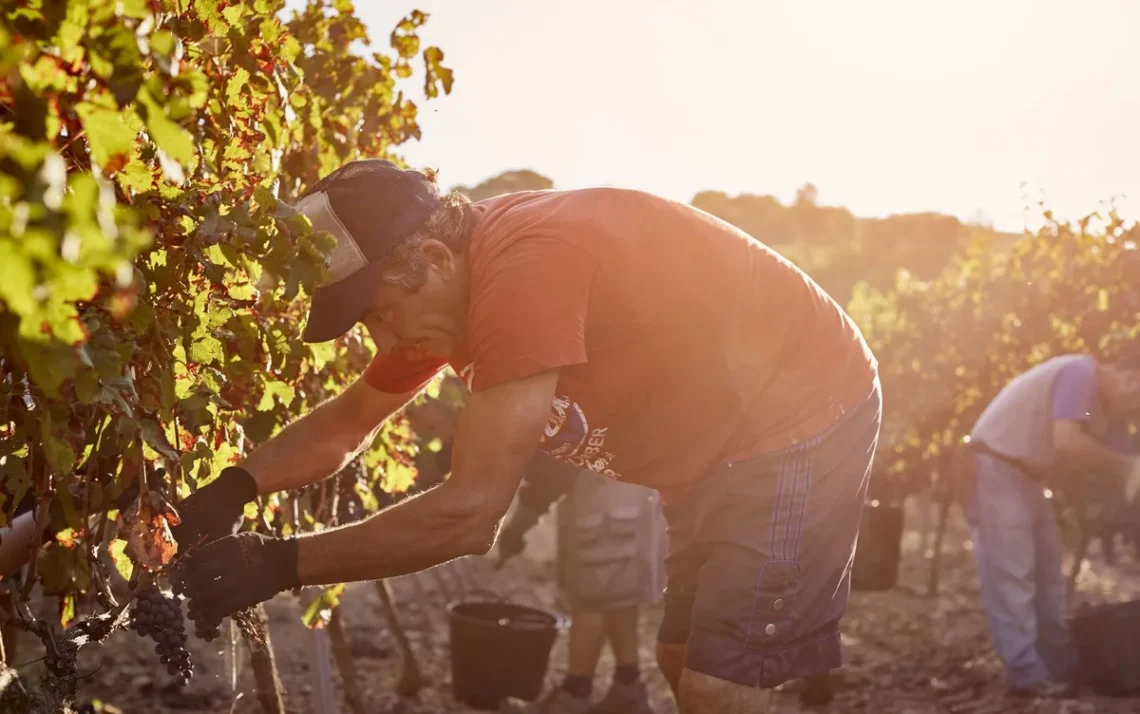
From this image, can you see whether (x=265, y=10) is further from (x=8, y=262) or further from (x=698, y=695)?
(x=698, y=695)

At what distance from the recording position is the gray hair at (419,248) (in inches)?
88.6

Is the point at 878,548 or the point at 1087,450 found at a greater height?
the point at 1087,450

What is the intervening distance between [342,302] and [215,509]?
53cm

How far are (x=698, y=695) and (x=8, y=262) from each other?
1910 mm

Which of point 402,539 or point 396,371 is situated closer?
point 402,539

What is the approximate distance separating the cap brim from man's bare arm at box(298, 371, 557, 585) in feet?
1.30

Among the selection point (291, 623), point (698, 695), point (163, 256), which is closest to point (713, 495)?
point (698, 695)

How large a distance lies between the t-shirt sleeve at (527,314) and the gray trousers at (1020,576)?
420 cm

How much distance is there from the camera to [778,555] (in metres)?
2.51

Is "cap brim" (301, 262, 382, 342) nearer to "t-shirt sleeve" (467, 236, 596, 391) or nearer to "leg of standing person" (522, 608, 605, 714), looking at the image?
"t-shirt sleeve" (467, 236, 596, 391)

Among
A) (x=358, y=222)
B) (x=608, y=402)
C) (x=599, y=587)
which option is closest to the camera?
(x=358, y=222)

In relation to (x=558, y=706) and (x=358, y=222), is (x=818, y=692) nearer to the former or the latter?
(x=558, y=706)

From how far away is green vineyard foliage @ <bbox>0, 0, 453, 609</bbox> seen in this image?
1034mm

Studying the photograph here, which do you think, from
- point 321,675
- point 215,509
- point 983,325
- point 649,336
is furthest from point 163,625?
point 983,325
